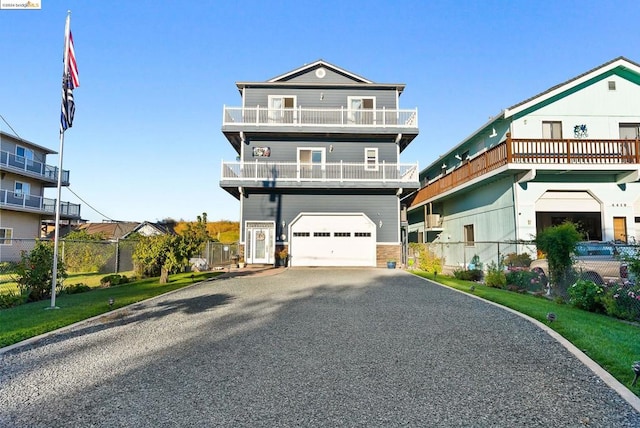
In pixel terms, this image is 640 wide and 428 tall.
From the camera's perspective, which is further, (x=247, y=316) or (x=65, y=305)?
(x=65, y=305)

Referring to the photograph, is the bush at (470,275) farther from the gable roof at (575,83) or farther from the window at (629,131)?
the window at (629,131)

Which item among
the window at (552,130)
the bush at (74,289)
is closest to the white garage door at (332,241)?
the window at (552,130)

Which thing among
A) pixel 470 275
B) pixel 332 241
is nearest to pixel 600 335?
pixel 470 275

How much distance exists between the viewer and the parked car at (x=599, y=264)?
31.2 ft

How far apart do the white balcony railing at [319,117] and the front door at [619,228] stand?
10096 mm

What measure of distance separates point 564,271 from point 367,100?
1435 cm

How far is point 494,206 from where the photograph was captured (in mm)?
18172

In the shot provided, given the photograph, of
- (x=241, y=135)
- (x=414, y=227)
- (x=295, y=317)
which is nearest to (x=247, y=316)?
(x=295, y=317)

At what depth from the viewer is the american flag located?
28.6 ft

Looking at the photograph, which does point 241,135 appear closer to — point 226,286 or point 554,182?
point 226,286

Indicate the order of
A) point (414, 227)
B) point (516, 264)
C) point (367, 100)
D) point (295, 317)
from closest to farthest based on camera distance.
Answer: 1. point (295, 317)
2. point (516, 264)
3. point (367, 100)
4. point (414, 227)

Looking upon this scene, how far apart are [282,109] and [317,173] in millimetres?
3852

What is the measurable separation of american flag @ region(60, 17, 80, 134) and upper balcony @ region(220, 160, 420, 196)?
9.56 metres

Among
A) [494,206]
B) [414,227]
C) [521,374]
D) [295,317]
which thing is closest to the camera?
[521,374]
